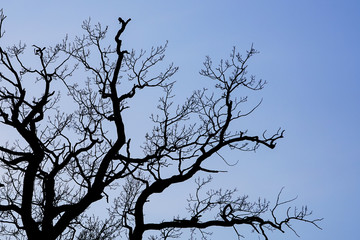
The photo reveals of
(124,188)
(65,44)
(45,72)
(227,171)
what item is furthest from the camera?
(124,188)

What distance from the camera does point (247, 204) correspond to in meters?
11.4

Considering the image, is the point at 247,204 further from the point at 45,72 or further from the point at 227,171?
the point at 45,72

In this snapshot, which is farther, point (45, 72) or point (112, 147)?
point (45, 72)

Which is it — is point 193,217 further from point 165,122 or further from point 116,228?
point 116,228

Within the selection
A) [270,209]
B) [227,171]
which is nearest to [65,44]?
[227,171]

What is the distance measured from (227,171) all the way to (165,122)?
8.25 feet

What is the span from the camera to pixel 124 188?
15.2 metres

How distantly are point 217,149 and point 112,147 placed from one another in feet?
8.46

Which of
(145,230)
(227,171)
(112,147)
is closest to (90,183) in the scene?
(112,147)

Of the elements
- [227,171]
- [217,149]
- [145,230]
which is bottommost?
[145,230]

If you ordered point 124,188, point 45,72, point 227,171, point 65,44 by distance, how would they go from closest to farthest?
point 227,171
point 45,72
point 65,44
point 124,188

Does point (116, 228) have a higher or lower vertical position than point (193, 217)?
higher

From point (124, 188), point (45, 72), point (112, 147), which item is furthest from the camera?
point (124, 188)

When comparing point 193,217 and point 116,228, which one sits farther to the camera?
point 116,228
